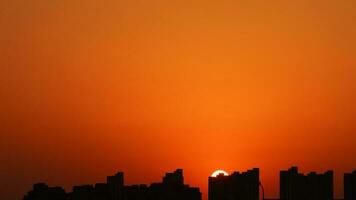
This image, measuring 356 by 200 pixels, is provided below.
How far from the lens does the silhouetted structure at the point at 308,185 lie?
136m

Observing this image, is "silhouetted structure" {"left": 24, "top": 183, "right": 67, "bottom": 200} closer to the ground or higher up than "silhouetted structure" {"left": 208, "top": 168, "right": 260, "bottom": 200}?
closer to the ground

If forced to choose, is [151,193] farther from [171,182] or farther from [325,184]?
[325,184]

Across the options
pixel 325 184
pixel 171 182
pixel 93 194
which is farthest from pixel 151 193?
pixel 325 184

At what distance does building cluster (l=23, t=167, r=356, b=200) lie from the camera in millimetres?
110125

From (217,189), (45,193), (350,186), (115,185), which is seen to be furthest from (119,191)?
(350,186)

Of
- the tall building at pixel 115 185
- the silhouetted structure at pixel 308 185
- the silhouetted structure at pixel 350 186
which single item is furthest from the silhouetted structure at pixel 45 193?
the silhouetted structure at pixel 350 186

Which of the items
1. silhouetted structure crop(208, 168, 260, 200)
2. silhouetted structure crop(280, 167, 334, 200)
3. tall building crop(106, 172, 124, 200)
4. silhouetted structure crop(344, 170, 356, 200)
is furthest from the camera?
silhouetted structure crop(344, 170, 356, 200)

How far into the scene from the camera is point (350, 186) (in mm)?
147250

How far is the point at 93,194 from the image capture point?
363 feet

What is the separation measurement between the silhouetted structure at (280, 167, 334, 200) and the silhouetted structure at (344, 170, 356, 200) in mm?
2863

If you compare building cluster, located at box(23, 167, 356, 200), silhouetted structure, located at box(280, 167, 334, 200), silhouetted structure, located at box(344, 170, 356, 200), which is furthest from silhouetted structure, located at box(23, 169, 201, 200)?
silhouetted structure, located at box(344, 170, 356, 200)

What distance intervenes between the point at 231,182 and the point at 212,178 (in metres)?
6.32

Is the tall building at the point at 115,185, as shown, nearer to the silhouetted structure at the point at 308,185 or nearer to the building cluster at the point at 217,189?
the building cluster at the point at 217,189

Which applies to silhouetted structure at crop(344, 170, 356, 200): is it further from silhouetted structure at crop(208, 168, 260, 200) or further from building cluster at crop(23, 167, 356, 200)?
silhouetted structure at crop(208, 168, 260, 200)
